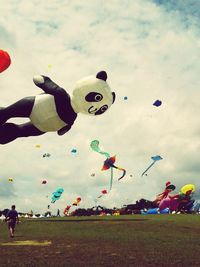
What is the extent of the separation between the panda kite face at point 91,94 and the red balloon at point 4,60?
1.19m

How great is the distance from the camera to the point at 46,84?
23.1 feet

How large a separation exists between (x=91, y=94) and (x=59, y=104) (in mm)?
588

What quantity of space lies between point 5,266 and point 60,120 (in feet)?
22.2

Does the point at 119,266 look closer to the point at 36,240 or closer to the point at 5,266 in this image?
the point at 5,266

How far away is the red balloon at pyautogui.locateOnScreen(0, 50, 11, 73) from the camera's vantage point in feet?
21.5

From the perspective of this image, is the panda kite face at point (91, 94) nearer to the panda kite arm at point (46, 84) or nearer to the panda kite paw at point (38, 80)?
the panda kite arm at point (46, 84)

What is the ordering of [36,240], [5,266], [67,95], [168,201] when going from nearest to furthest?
1. [67,95]
2. [5,266]
3. [36,240]
4. [168,201]

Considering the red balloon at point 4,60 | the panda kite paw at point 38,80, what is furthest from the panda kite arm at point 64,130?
the red balloon at point 4,60

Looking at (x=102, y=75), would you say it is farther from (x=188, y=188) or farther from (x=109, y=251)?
(x=188, y=188)

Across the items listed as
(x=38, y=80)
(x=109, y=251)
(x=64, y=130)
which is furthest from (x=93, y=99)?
(x=109, y=251)

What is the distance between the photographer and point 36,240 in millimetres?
18875

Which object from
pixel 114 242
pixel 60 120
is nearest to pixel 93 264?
pixel 114 242

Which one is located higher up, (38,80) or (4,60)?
(4,60)

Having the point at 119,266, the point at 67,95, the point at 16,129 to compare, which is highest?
the point at 67,95
